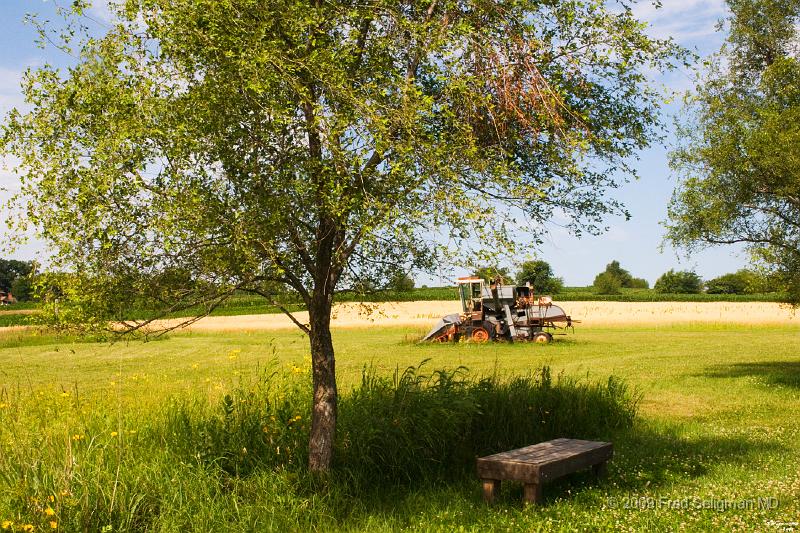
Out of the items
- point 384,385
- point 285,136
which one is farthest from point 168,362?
point 285,136

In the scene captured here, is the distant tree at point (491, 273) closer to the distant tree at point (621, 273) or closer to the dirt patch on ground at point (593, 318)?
the dirt patch on ground at point (593, 318)

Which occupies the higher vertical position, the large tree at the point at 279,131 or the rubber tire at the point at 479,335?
the large tree at the point at 279,131

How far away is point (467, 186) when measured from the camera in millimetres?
8180

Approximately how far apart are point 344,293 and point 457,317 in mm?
22241

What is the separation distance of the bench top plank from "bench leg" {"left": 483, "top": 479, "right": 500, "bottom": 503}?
9cm

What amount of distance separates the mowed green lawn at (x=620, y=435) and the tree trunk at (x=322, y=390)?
76 centimetres

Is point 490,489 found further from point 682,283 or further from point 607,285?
point 682,283

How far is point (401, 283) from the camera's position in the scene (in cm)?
953

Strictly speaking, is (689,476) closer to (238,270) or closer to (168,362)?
(238,270)

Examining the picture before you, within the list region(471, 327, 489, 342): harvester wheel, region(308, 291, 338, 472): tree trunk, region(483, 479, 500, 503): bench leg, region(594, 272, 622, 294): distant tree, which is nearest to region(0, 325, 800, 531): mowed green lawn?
region(483, 479, 500, 503): bench leg

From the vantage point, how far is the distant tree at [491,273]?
7570 millimetres

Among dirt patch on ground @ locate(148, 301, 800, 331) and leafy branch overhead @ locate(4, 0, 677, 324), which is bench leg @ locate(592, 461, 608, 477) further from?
dirt patch on ground @ locate(148, 301, 800, 331)

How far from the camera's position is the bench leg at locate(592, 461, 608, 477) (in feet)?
31.6
